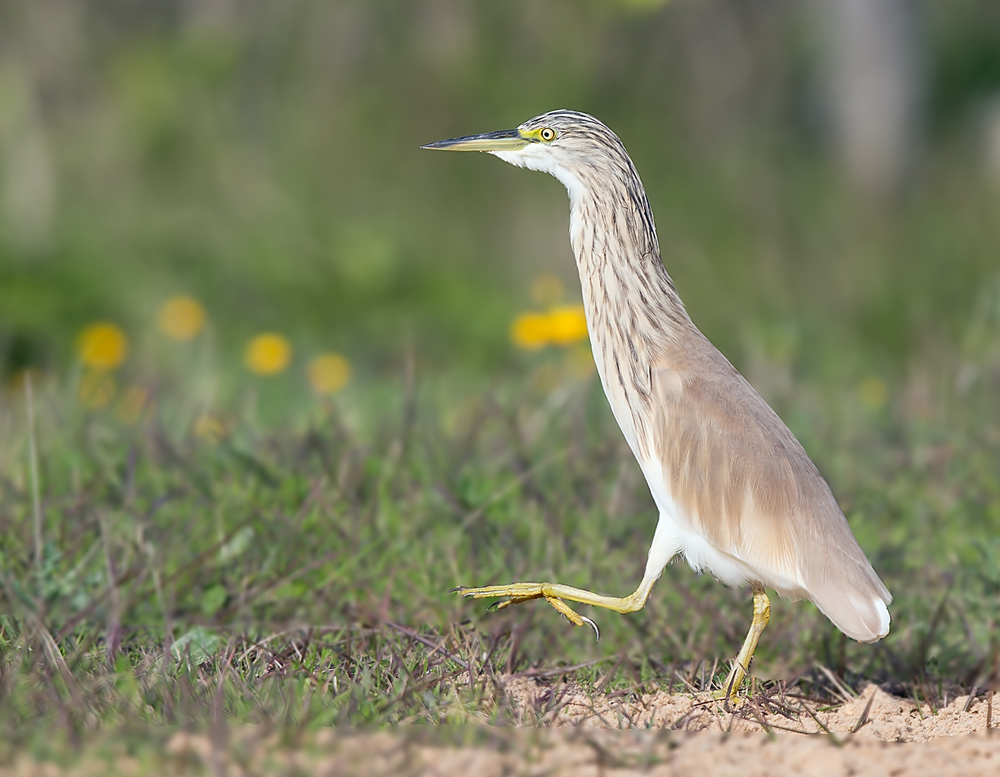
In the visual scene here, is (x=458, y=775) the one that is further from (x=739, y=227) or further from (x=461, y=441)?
(x=739, y=227)

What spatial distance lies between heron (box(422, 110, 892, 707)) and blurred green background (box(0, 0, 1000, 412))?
3.52m

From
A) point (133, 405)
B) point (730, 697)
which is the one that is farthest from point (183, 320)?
point (730, 697)

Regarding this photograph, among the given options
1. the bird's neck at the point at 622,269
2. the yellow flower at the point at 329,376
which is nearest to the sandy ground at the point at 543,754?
the bird's neck at the point at 622,269

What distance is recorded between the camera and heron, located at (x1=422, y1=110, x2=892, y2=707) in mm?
3541

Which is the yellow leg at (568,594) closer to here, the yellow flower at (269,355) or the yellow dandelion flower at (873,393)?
the yellow flower at (269,355)

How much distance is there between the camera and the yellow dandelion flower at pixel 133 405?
527 centimetres

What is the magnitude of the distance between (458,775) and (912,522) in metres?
2.81

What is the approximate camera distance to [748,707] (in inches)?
131

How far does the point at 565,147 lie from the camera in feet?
13.2

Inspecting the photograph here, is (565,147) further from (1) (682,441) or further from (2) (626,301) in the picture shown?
(1) (682,441)

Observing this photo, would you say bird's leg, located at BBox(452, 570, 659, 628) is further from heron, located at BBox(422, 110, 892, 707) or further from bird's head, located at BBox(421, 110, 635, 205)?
bird's head, located at BBox(421, 110, 635, 205)

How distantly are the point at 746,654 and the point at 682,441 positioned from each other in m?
0.57

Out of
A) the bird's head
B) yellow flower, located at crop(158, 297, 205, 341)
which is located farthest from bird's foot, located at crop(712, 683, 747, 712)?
yellow flower, located at crop(158, 297, 205, 341)

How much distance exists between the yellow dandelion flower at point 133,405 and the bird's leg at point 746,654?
2549 millimetres
